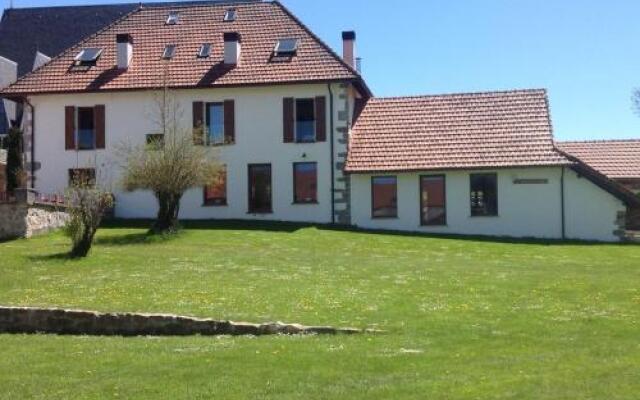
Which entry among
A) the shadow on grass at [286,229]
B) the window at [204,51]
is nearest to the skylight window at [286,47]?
the window at [204,51]

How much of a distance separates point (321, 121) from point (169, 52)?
8.13 metres

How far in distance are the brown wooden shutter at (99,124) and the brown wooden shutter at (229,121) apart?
538 cm

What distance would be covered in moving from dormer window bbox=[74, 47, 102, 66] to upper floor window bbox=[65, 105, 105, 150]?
2324mm

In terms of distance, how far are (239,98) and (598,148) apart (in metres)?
17.2

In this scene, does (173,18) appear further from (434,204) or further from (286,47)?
(434,204)

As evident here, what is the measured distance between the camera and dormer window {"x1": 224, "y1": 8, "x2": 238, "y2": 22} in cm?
3938

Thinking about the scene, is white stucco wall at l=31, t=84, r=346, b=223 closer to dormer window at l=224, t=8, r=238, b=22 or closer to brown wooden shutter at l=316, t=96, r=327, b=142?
brown wooden shutter at l=316, t=96, r=327, b=142

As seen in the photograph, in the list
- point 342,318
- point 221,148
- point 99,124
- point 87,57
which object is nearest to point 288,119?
point 221,148

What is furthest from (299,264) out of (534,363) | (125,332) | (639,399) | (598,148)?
(598,148)

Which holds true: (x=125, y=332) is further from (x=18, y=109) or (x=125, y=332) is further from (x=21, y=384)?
(x=18, y=109)

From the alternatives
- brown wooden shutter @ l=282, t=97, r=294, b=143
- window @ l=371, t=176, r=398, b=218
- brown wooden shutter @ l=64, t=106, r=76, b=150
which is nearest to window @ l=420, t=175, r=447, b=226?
window @ l=371, t=176, r=398, b=218

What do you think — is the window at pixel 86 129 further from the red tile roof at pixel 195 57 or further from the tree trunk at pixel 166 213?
the tree trunk at pixel 166 213

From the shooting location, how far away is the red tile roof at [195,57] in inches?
1403

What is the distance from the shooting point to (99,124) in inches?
1443
